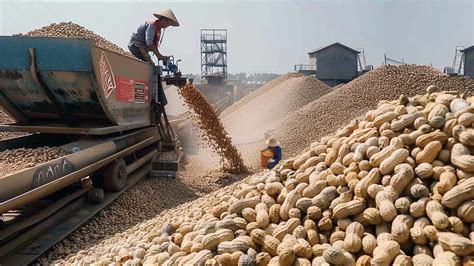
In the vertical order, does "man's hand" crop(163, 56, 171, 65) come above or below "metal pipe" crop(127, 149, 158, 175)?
above

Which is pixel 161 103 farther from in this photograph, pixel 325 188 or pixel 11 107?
pixel 325 188

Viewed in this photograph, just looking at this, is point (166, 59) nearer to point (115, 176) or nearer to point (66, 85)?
point (66, 85)

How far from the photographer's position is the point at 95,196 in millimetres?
5469

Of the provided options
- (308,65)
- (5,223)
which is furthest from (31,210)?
(308,65)

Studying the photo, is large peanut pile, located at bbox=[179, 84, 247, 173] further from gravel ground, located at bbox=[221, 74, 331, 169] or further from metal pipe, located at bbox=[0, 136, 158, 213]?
gravel ground, located at bbox=[221, 74, 331, 169]

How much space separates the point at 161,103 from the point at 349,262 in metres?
5.78

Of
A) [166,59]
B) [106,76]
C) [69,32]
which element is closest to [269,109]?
[69,32]

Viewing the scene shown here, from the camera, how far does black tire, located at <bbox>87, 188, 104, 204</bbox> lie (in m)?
5.47

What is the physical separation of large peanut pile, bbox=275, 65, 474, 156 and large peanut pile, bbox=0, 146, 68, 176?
6879 mm

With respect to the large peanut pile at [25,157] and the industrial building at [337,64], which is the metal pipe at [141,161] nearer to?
the large peanut pile at [25,157]

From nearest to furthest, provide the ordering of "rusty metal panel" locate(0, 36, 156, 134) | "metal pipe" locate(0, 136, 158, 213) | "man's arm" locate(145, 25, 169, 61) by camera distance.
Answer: "metal pipe" locate(0, 136, 158, 213) < "rusty metal panel" locate(0, 36, 156, 134) < "man's arm" locate(145, 25, 169, 61)

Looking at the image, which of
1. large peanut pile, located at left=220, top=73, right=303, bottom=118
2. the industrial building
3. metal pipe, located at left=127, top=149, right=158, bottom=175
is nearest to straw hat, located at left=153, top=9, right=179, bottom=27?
metal pipe, located at left=127, top=149, right=158, bottom=175

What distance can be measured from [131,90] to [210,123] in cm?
204

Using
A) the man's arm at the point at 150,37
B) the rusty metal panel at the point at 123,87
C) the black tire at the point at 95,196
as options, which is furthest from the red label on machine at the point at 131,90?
the black tire at the point at 95,196
